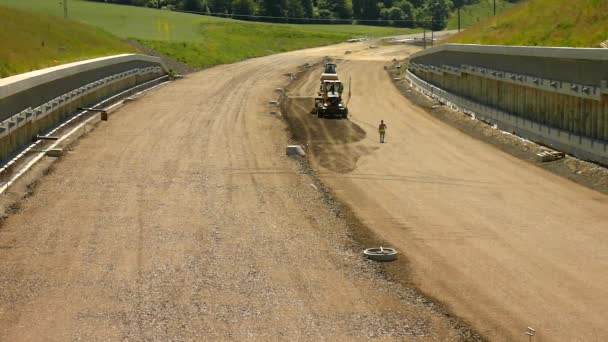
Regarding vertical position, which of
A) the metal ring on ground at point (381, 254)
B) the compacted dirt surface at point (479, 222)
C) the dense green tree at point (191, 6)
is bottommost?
the compacted dirt surface at point (479, 222)

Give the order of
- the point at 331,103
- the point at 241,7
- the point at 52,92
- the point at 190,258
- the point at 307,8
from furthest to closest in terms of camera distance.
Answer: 1. the point at 307,8
2. the point at 241,7
3. the point at 331,103
4. the point at 52,92
5. the point at 190,258

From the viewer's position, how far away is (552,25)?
55719 millimetres

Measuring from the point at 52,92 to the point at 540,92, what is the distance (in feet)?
79.2

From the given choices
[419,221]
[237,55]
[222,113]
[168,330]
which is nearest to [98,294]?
[168,330]

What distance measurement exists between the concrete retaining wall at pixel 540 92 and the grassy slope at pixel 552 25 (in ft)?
8.86

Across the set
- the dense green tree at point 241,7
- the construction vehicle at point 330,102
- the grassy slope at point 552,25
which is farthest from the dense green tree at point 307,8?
the construction vehicle at point 330,102

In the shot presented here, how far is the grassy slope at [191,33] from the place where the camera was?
333ft

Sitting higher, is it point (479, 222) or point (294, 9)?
point (294, 9)

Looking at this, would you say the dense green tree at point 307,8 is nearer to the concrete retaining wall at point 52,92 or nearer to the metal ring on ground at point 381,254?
the concrete retaining wall at point 52,92

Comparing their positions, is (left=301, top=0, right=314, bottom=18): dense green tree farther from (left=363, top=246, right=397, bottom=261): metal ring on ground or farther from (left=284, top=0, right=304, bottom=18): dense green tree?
(left=363, top=246, right=397, bottom=261): metal ring on ground

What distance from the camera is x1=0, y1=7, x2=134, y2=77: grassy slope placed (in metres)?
53.3

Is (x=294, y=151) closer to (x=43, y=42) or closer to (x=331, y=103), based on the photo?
(x=331, y=103)

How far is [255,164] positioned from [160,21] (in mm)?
91026

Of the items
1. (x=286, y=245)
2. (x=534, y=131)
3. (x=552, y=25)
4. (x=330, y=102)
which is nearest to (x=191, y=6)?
(x=330, y=102)
